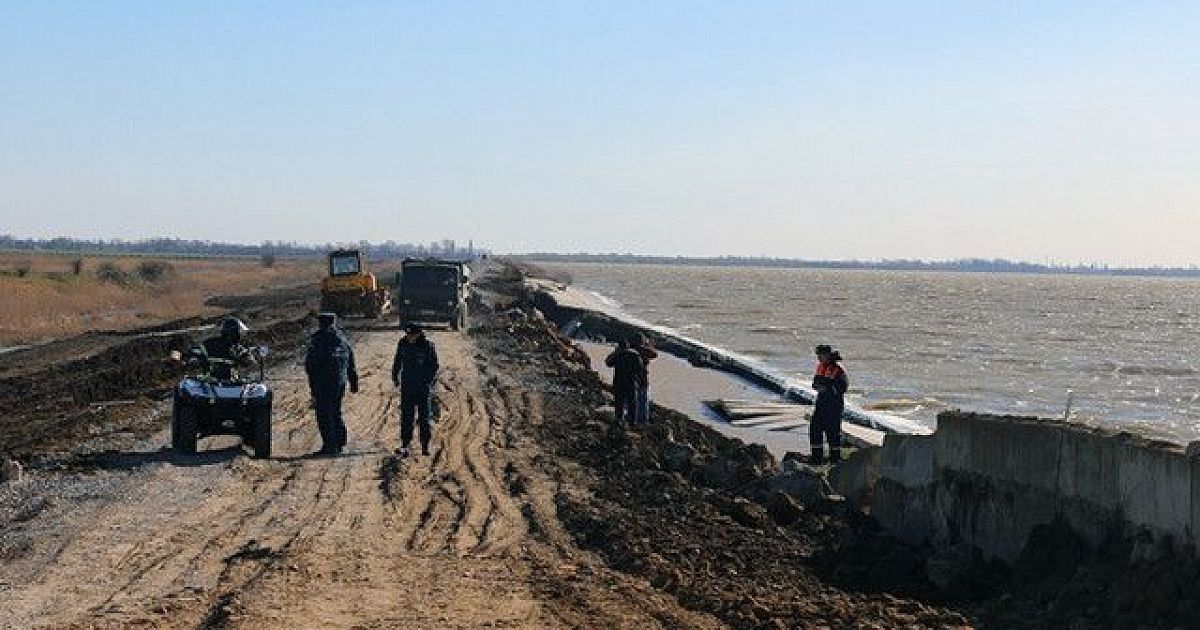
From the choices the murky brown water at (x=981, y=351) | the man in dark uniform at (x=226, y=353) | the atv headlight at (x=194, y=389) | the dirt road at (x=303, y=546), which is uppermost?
the man in dark uniform at (x=226, y=353)

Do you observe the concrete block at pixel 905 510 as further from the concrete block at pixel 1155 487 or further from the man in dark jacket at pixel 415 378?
the man in dark jacket at pixel 415 378

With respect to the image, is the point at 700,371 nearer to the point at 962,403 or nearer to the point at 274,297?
the point at 962,403

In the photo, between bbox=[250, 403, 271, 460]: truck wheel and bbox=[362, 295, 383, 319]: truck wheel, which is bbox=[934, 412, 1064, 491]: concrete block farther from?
bbox=[362, 295, 383, 319]: truck wheel

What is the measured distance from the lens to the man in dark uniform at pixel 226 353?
685 inches

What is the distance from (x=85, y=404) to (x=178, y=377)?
4.06 meters

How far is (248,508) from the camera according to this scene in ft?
45.5

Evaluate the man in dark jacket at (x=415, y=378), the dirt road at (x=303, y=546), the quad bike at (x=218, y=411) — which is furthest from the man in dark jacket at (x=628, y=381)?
the quad bike at (x=218, y=411)

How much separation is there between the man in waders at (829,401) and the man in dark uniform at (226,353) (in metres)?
7.08

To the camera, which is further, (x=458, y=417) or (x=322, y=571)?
(x=458, y=417)

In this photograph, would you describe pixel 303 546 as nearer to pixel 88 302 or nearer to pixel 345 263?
pixel 345 263

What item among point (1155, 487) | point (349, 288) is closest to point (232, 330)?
point (1155, 487)

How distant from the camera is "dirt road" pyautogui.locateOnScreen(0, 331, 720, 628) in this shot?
9969mm

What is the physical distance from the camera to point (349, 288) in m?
48.8

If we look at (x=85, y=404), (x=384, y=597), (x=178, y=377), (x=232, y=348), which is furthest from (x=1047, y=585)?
(x=178, y=377)
